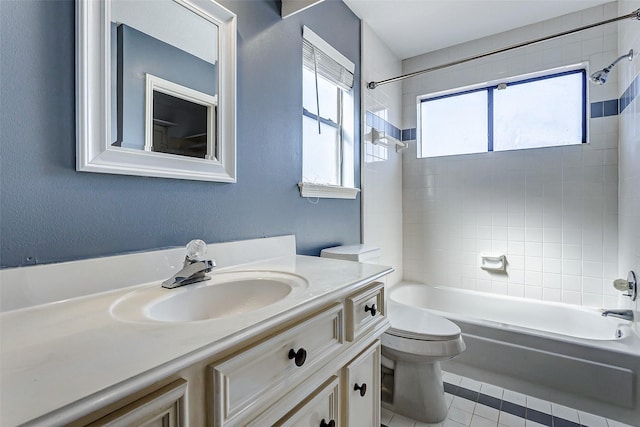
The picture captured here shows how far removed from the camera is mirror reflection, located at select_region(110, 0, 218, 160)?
34.0 inches

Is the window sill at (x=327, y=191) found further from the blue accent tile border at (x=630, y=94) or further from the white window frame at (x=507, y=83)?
the blue accent tile border at (x=630, y=94)

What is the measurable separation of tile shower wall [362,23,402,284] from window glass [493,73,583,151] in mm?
835

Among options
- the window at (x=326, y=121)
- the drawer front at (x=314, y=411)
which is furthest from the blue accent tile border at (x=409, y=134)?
the drawer front at (x=314, y=411)

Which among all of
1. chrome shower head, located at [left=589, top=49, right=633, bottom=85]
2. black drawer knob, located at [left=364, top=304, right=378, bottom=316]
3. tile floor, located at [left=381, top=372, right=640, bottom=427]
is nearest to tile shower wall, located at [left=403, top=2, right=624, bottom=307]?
chrome shower head, located at [left=589, top=49, right=633, bottom=85]

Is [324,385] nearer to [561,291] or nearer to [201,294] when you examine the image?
[201,294]

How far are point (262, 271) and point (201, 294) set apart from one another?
219 millimetres

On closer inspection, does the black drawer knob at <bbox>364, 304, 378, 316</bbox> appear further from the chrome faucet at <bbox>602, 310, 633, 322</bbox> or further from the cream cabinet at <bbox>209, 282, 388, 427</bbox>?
the chrome faucet at <bbox>602, 310, 633, 322</bbox>

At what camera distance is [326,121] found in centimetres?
181

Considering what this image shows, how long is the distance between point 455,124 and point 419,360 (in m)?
2.07

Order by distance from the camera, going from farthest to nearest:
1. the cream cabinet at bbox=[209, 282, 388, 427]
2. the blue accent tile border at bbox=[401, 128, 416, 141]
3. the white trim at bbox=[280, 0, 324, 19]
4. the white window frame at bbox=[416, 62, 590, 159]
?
the blue accent tile border at bbox=[401, 128, 416, 141]
the white window frame at bbox=[416, 62, 590, 159]
the white trim at bbox=[280, 0, 324, 19]
the cream cabinet at bbox=[209, 282, 388, 427]

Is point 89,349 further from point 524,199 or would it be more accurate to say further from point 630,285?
point 524,199

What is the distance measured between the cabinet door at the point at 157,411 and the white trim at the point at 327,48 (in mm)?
1635

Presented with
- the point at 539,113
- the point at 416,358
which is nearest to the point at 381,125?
the point at 539,113

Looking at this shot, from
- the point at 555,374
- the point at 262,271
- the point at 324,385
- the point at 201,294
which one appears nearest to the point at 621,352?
the point at 555,374
